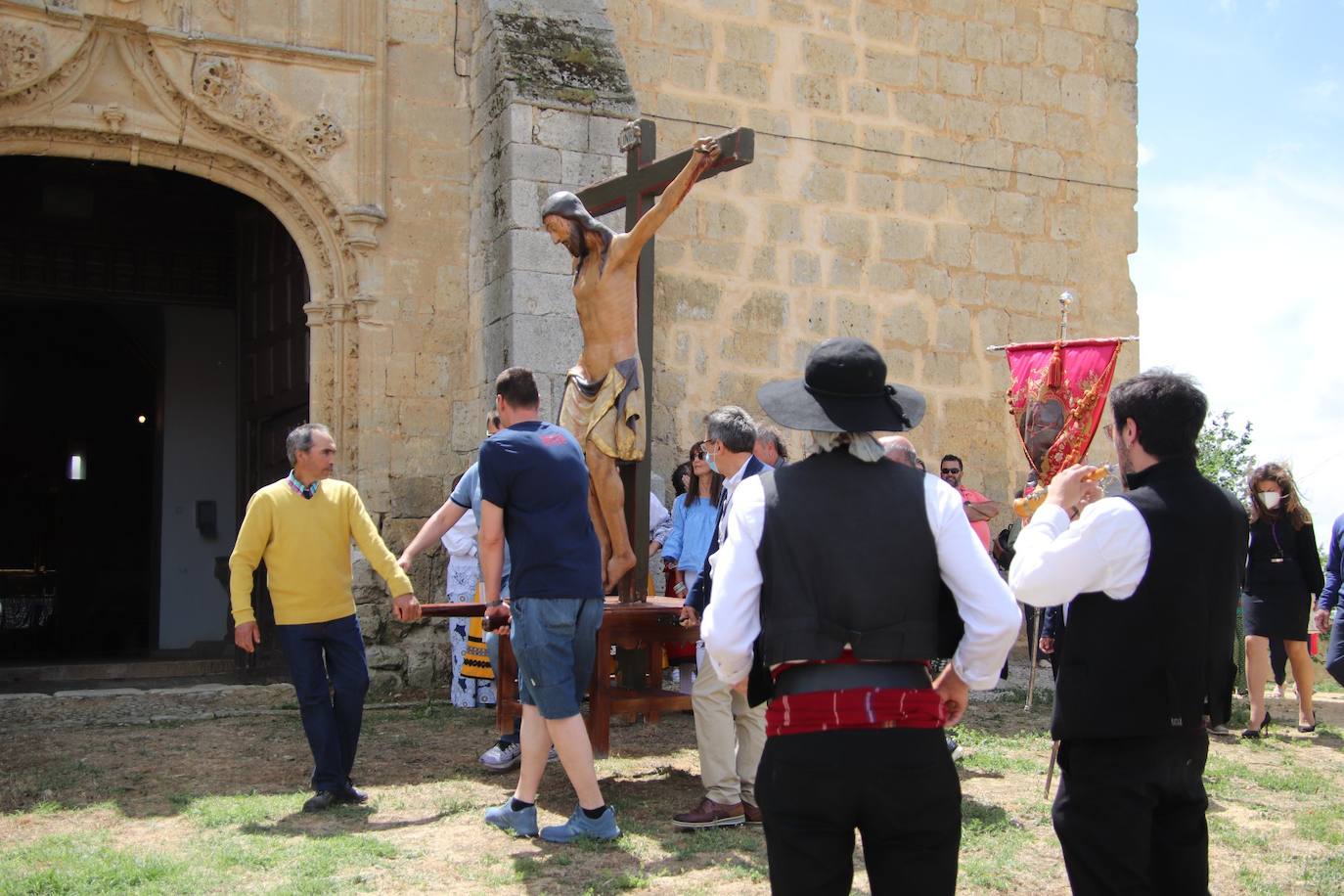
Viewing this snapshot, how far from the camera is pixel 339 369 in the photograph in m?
8.58

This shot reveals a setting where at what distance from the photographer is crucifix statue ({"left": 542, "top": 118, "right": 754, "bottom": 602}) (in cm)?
580

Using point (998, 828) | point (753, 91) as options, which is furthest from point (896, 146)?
point (998, 828)

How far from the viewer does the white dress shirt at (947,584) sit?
2.68m

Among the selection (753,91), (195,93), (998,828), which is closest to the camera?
(998,828)

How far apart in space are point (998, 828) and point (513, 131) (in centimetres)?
507

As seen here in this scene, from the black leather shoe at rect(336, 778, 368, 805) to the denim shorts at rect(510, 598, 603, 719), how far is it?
1.02m

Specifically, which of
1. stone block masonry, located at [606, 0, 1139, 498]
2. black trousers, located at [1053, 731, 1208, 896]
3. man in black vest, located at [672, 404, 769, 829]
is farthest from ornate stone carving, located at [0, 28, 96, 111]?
black trousers, located at [1053, 731, 1208, 896]

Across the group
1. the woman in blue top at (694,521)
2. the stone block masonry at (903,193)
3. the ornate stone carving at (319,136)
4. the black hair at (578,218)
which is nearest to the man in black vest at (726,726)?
the black hair at (578,218)

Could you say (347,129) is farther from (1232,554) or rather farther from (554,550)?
(1232,554)

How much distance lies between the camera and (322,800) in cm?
519

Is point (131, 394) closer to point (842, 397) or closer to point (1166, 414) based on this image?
point (842, 397)

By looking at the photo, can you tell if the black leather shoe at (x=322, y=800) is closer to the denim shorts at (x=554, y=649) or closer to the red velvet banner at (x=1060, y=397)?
the denim shorts at (x=554, y=649)

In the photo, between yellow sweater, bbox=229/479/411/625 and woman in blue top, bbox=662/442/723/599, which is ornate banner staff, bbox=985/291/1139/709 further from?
yellow sweater, bbox=229/479/411/625

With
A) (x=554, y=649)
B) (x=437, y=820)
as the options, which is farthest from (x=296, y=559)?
(x=554, y=649)
